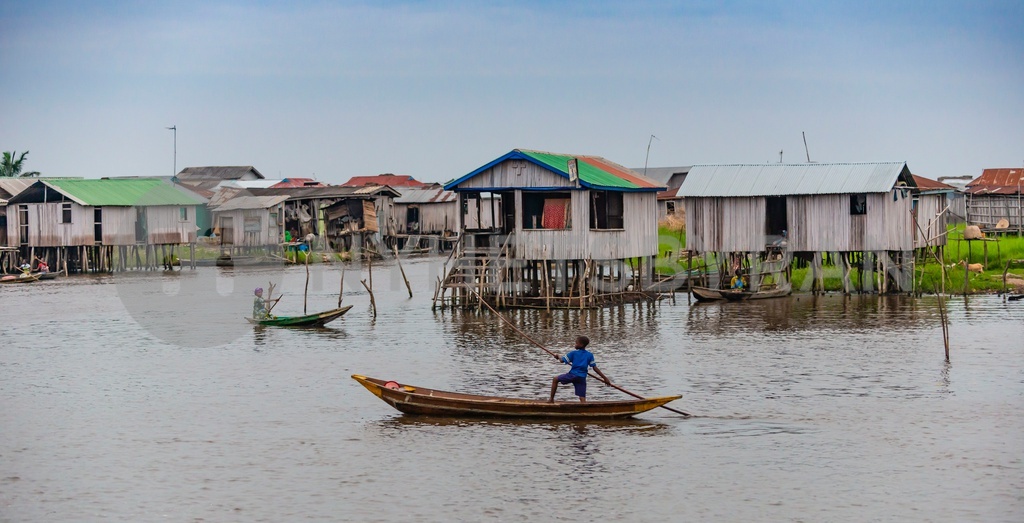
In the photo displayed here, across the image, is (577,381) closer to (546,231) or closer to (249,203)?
(546,231)

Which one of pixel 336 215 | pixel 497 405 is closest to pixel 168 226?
pixel 336 215

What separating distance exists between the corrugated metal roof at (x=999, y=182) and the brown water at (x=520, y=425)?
23.6 m

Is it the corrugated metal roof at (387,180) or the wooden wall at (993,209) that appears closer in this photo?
the wooden wall at (993,209)

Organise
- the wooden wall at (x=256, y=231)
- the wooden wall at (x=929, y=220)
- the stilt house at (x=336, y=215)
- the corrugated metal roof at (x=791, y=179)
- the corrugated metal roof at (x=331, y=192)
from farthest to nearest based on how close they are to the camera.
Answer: the stilt house at (x=336, y=215) < the corrugated metal roof at (x=331, y=192) < the wooden wall at (x=256, y=231) < the wooden wall at (x=929, y=220) < the corrugated metal roof at (x=791, y=179)

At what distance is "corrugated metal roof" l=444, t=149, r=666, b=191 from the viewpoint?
31219 millimetres

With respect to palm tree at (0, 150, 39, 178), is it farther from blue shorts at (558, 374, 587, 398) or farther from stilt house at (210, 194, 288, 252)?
blue shorts at (558, 374, 587, 398)

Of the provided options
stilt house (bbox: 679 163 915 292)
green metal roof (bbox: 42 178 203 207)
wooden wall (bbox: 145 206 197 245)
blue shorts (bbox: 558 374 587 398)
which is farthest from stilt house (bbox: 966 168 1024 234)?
blue shorts (bbox: 558 374 587 398)

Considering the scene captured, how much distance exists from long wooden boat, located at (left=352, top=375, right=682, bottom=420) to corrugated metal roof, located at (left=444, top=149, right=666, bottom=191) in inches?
537

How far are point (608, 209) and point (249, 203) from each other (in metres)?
29.8

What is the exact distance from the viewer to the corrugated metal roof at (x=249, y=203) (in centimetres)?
5819

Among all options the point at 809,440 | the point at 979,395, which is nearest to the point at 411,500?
the point at 809,440

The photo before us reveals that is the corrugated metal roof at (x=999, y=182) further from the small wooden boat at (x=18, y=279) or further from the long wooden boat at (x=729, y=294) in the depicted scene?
the small wooden boat at (x=18, y=279)

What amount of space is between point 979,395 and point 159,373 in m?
15.8

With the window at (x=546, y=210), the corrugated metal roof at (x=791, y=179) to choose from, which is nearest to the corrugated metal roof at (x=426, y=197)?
the corrugated metal roof at (x=791, y=179)
